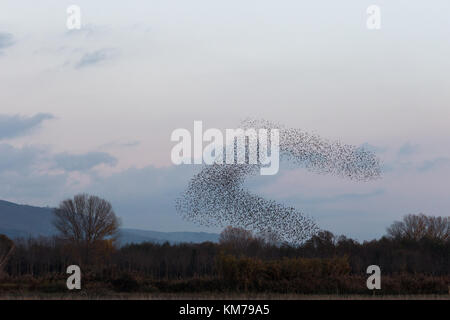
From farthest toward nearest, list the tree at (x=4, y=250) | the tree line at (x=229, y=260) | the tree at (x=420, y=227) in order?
1. the tree at (x=420, y=227)
2. the tree at (x=4, y=250)
3. the tree line at (x=229, y=260)

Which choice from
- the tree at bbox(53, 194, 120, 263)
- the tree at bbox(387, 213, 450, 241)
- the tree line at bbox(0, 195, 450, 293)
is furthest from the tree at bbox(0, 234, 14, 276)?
the tree at bbox(387, 213, 450, 241)

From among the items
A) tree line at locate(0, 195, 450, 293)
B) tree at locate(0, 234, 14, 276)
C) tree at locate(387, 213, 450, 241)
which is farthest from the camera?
tree at locate(387, 213, 450, 241)

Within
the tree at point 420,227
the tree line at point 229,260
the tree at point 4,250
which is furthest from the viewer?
the tree at point 420,227

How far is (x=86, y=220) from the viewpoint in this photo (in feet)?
235

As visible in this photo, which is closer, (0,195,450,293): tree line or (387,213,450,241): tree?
(0,195,450,293): tree line

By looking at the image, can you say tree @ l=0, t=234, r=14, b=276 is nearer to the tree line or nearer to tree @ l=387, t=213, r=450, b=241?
the tree line

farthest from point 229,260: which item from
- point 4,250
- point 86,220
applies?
point 86,220

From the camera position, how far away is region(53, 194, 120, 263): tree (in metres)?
70.6

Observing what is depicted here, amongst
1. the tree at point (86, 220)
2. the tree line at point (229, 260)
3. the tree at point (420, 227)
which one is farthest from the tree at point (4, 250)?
the tree at point (420, 227)

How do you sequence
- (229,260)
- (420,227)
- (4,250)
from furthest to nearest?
(420,227) → (4,250) → (229,260)

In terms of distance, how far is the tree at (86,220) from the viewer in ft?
232

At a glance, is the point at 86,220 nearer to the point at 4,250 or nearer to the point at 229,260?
the point at 4,250

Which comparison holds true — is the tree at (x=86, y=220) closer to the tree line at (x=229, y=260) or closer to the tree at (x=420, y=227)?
the tree line at (x=229, y=260)
